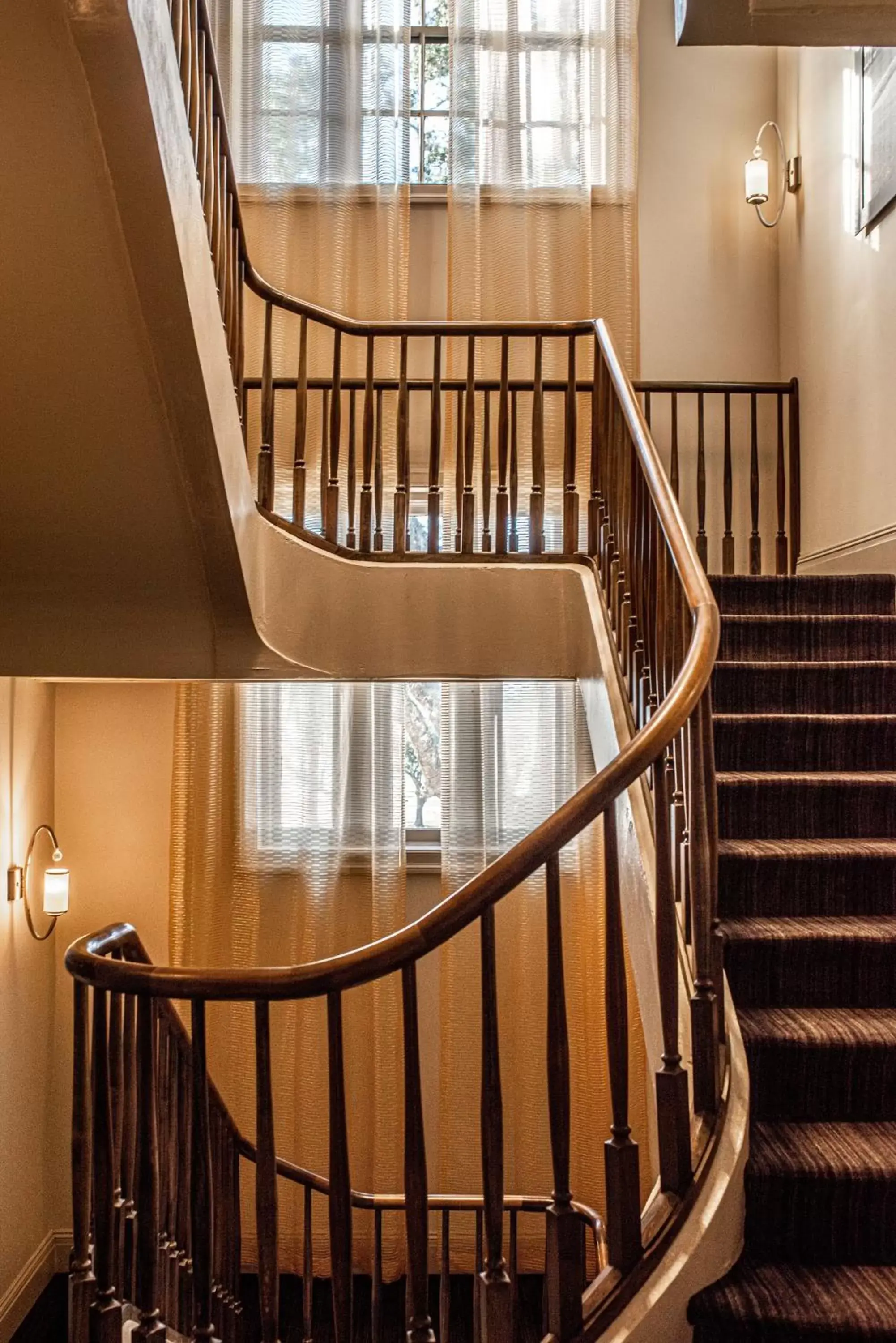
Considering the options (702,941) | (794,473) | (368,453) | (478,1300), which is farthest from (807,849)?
(794,473)

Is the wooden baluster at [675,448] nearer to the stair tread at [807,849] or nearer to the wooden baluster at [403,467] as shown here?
the wooden baluster at [403,467]

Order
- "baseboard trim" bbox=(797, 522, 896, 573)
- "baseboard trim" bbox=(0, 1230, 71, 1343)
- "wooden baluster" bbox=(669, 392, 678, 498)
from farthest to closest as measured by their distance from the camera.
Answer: "wooden baluster" bbox=(669, 392, 678, 498)
"baseboard trim" bbox=(0, 1230, 71, 1343)
"baseboard trim" bbox=(797, 522, 896, 573)

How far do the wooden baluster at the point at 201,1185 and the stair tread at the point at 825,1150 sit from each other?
3.08 feet

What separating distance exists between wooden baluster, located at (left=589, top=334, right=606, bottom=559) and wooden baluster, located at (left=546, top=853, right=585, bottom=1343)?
2197 millimetres

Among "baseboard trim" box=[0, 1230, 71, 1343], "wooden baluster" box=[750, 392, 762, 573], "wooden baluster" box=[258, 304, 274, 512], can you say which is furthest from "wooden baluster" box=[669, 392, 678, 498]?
"baseboard trim" box=[0, 1230, 71, 1343]

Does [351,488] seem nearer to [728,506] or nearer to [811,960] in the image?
[728,506]

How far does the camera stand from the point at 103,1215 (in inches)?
77.5

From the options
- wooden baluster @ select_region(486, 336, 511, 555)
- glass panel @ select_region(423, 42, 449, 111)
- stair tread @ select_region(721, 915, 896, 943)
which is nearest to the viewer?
stair tread @ select_region(721, 915, 896, 943)

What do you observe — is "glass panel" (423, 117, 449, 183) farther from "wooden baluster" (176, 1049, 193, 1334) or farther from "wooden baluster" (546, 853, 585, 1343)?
"wooden baluster" (546, 853, 585, 1343)

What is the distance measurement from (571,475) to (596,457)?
5.1 inches

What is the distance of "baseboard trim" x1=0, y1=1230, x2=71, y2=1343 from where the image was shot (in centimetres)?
436

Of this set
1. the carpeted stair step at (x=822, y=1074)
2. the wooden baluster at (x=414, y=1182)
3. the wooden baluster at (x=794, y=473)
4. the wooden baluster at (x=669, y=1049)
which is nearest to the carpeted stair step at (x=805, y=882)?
the carpeted stair step at (x=822, y=1074)

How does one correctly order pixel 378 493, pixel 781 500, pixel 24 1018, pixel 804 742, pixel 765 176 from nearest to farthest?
pixel 804 742 < pixel 378 493 < pixel 24 1018 < pixel 781 500 < pixel 765 176

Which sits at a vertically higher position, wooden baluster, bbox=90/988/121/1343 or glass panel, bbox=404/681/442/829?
glass panel, bbox=404/681/442/829
